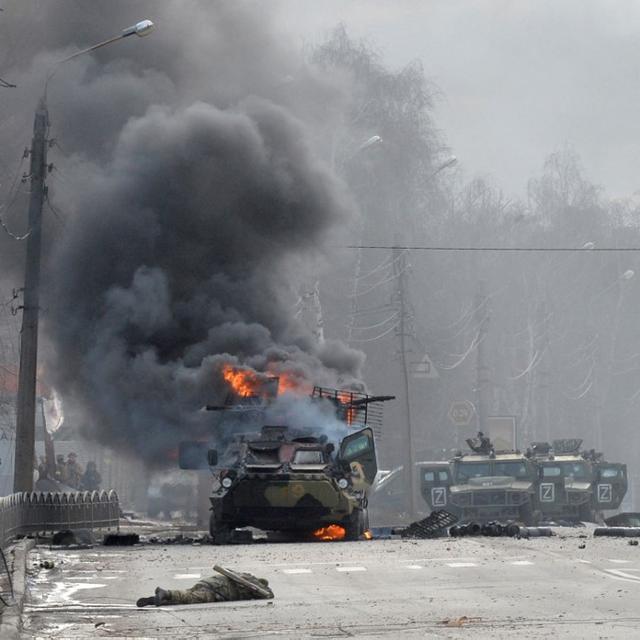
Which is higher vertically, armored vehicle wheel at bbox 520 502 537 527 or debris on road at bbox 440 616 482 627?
armored vehicle wheel at bbox 520 502 537 527

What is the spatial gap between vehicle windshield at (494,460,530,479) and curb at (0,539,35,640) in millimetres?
17986

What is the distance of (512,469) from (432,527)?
12.7 metres

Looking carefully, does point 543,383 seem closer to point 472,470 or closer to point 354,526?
point 472,470

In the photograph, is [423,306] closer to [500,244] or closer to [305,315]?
[500,244]

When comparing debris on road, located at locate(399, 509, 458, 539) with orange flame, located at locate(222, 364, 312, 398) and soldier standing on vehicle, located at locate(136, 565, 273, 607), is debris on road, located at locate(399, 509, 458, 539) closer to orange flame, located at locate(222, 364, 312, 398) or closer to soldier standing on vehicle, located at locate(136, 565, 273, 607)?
orange flame, located at locate(222, 364, 312, 398)

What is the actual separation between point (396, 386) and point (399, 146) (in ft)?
32.7

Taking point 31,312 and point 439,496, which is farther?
point 439,496

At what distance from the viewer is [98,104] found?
33.1 meters

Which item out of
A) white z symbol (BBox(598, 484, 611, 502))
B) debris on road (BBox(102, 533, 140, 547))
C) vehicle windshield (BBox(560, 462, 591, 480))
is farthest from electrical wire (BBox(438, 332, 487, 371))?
debris on road (BBox(102, 533, 140, 547))

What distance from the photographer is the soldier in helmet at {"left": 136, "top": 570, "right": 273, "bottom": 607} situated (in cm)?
1190

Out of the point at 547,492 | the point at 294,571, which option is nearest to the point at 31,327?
the point at 294,571

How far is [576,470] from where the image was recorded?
36.7m

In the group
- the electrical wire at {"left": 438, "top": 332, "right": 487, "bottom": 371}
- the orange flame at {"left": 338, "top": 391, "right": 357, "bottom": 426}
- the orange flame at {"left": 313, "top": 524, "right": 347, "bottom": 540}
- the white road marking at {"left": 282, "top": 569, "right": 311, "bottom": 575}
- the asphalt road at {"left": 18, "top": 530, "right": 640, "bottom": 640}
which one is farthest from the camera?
the electrical wire at {"left": 438, "top": 332, "right": 487, "bottom": 371}

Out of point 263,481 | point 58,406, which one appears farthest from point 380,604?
point 58,406
